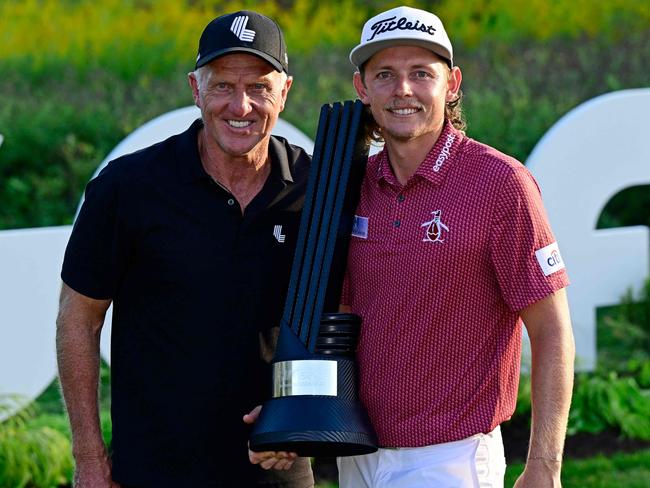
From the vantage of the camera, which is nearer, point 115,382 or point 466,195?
point 466,195

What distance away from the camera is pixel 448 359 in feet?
11.3

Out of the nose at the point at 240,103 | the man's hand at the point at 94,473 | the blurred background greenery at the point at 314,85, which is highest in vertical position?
the blurred background greenery at the point at 314,85

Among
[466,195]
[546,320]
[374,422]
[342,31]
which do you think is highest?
[342,31]

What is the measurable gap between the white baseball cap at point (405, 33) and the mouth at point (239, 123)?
406mm

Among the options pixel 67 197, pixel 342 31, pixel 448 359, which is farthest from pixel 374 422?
pixel 342 31

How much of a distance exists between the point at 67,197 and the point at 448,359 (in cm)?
Answer: 482

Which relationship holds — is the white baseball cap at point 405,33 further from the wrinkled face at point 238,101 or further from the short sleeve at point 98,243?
the short sleeve at point 98,243

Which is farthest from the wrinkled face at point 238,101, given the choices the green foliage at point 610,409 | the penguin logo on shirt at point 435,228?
the green foliage at point 610,409

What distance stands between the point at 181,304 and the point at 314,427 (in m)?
0.60

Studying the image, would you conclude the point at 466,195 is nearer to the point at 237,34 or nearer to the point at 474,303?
the point at 474,303

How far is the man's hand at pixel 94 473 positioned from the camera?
371 centimetres

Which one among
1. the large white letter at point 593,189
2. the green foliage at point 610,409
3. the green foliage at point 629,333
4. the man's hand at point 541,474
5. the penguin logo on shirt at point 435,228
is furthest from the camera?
the green foliage at point 629,333

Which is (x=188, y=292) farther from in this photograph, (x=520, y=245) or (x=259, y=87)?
(x=520, y=245)

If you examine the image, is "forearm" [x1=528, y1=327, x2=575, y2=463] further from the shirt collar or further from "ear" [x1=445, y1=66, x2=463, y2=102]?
"ear" [x1=445, y1=66, x2=463, y2=102]
